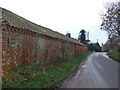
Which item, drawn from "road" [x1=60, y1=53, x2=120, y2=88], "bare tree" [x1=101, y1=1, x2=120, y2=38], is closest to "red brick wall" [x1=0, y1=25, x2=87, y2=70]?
"road" [x1=60, y1=53, x2=120, y2=88]

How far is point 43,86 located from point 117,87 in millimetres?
3288

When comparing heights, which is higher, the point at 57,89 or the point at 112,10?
the point at 112,10

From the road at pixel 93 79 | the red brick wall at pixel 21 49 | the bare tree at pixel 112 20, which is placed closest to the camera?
the red brick wall at pixel 21 49

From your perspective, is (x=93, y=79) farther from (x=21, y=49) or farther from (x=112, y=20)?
(x=112, y=20)

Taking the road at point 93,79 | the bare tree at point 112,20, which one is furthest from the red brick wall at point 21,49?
the bare tree at point 112,20

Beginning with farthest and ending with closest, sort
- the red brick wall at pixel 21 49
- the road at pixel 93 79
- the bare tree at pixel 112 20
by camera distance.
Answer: the bare tree at pixel 112 20
the road at pixel 93 79
the red brick wall at pixel 21 49

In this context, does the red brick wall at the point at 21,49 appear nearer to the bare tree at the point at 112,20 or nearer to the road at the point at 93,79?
the road at the point at 93,79

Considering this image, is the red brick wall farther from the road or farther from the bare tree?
the bare tree

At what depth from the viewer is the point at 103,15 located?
102 ft

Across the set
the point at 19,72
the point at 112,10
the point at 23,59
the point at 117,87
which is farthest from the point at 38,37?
the point at 112,10

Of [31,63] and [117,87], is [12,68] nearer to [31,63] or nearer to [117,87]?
A: [31,63]

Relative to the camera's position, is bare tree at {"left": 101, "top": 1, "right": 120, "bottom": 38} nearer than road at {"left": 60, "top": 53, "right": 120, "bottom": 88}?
No

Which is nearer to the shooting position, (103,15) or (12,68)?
(12,68)

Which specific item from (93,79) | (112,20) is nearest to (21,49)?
(93,79)
